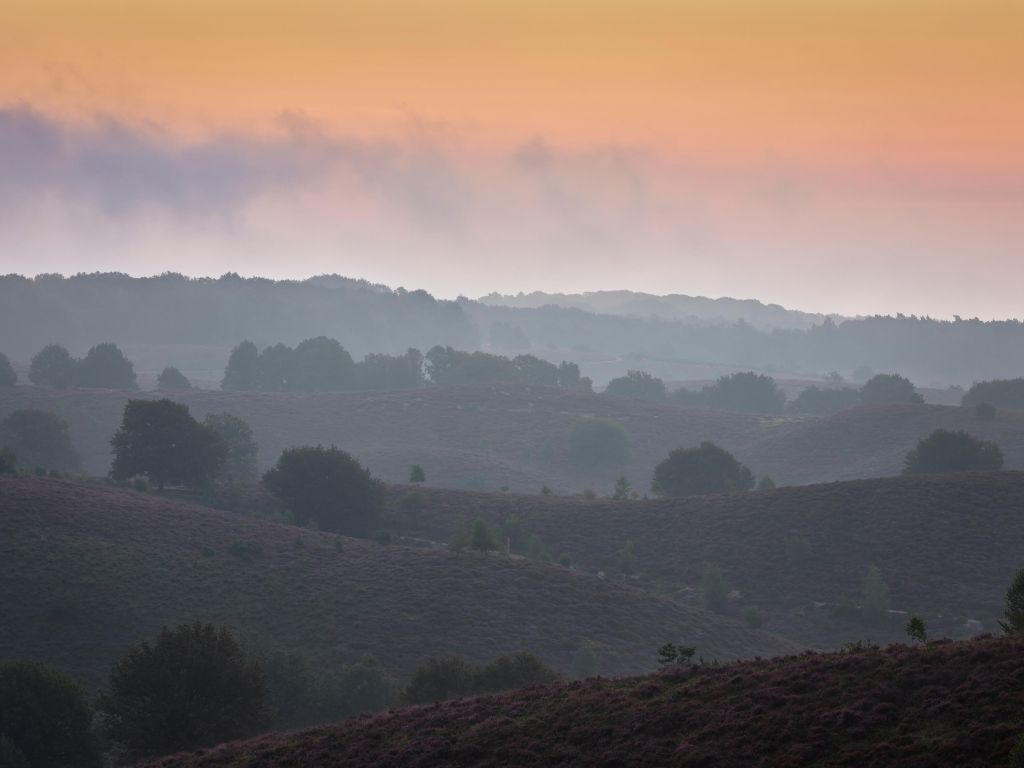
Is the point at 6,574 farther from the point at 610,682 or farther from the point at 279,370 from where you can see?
the point at 279,370

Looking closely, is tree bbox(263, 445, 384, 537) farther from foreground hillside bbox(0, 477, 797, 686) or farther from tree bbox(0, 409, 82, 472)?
tree bbox(0, 409, 82, 472)

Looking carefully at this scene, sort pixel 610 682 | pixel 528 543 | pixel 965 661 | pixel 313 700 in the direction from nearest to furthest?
pixel 965 661 < pixel 610 682 < pixel 313 700 < pixel 528 543

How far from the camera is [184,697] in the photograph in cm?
4141

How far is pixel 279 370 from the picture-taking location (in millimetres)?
190125

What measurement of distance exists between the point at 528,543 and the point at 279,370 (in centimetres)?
11648

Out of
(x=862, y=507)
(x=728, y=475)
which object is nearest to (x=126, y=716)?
(x=862, y=507)

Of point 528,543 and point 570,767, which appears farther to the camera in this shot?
point 528,543

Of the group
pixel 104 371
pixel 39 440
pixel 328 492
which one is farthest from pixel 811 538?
pixel 104 371

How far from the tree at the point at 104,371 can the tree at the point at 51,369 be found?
1163mm

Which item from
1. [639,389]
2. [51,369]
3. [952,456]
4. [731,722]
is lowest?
[731,722]

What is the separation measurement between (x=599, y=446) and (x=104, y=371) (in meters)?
78.4

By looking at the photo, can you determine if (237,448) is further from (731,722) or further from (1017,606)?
(731,722)

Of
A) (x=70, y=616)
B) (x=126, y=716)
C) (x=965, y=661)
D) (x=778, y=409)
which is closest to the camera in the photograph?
(x=965, y=661)

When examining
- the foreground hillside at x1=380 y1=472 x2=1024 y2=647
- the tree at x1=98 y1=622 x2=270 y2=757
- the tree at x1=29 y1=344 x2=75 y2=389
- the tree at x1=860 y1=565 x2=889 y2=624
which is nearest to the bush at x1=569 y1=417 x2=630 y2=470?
the foreground hillside at x1=380 y1=472 x2=1024 y2=647
